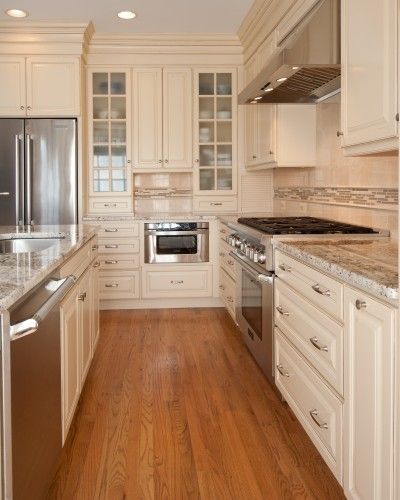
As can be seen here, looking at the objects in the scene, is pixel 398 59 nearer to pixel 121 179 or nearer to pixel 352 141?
pixel 352 141

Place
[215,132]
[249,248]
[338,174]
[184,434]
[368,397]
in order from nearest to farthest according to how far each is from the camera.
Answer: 1. [368,397]
2. [184,434]
3. [249,248]
4. [338,174]
5. [215,132]

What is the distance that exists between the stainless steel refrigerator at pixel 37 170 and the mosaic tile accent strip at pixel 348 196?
77.9 inches

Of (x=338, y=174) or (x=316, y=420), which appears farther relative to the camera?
(x=338, y=174)

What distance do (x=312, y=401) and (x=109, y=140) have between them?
3756mm

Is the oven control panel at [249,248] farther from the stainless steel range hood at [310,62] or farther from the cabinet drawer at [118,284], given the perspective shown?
the cabinet drawer at [118,284]

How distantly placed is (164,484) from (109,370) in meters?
1.42

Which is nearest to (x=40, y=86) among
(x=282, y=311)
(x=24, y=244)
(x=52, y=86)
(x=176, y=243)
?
(x=52, y=86)

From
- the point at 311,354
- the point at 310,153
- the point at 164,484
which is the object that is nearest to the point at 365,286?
the point at 311,354

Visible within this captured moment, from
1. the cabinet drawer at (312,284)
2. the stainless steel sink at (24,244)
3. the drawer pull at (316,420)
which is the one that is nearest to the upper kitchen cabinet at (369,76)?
the cabinet drawer at (312,284)

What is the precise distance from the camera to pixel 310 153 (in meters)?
4.12

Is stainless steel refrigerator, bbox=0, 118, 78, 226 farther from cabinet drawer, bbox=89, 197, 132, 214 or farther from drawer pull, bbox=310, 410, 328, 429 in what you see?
drawer pull, bbox=310, 410, 328, 429

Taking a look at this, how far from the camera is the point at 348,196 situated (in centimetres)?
347

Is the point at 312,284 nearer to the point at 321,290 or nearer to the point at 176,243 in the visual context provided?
the point at 321,290

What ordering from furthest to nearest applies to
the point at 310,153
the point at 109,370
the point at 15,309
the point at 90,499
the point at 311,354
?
the point at 310,153, the point at 109,370, the point at 311,354, the point at 90,499, the point at 15,309
